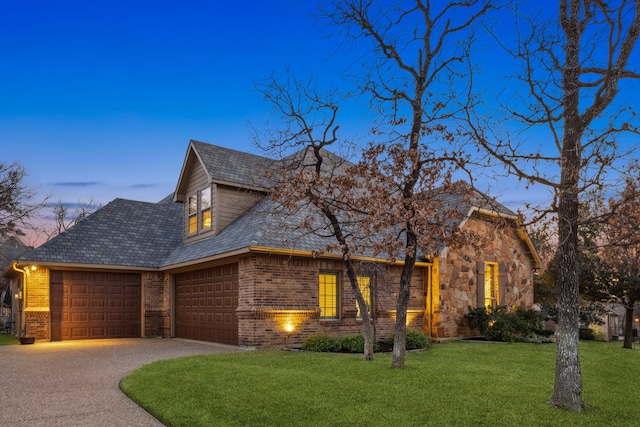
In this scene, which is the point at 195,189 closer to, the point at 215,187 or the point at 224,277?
the point at 215,187

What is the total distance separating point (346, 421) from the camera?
6836 mm

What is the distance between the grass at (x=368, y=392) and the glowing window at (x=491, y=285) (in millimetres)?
7999

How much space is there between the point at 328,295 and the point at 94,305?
29.2ft

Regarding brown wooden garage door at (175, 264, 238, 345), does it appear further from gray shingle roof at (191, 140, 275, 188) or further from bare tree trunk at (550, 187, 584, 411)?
bare tree trunk at (550, 187, 584, 411)

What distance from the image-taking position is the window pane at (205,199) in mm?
19398

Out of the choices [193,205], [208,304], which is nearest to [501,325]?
[208,304]

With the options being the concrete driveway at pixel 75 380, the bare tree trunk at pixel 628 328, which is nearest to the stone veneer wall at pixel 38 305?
the concrete driveway at pixel 75 380

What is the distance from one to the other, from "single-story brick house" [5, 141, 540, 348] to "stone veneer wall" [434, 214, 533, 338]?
45mm

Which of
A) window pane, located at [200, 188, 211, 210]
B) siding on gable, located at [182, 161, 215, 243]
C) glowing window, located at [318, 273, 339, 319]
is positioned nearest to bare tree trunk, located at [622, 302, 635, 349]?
glowing window, located at [318, 273, 339, 319]

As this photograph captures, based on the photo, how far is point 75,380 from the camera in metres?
10.2

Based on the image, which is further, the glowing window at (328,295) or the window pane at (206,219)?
the window pane at (206,219)

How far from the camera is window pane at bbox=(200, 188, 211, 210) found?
19398 millimetres

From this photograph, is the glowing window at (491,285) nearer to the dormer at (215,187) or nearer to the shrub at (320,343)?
the shrub at (320,343)

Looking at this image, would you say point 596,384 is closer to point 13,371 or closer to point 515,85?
point 515,85
